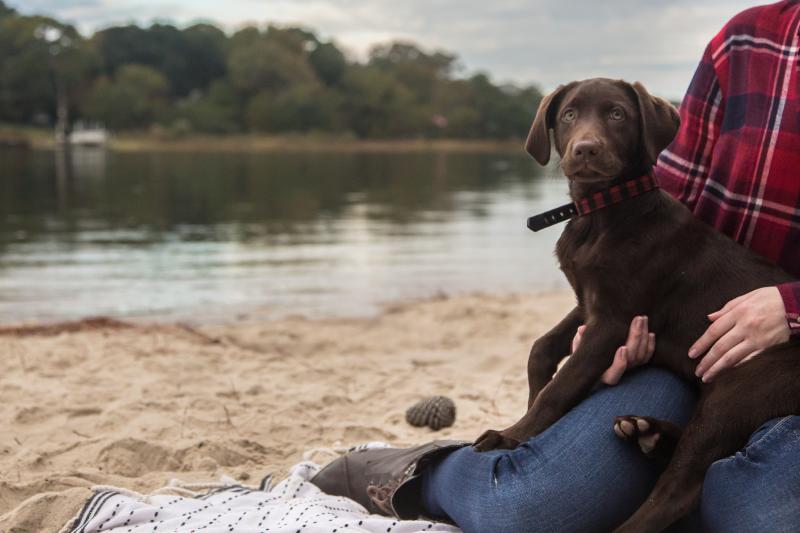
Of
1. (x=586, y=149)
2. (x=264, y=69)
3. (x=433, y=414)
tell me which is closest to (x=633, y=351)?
(x=586, y=149)

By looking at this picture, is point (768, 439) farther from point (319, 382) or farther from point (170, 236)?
point (170, 236)

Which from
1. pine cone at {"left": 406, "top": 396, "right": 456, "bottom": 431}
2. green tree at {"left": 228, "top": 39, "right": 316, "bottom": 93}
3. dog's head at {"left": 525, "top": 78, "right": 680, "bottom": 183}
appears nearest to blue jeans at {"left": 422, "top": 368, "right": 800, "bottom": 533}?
dog's head at {"left": 525, "top": 78, "right": 680, "bottom": 183}

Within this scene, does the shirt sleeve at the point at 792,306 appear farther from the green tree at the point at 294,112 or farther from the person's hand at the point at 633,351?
the green tree at the point at 294,112

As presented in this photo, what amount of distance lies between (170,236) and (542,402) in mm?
13499

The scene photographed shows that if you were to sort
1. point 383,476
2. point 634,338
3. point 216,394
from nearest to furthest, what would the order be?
point 634,338 → point 383,476 → point 216,394

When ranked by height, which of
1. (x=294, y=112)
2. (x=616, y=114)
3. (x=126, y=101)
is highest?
(x=126, y=101)

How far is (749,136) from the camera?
2.85 m

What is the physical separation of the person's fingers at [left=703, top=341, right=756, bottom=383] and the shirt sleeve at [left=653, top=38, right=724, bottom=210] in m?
0.73

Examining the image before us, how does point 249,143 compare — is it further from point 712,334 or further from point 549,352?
point 712,334

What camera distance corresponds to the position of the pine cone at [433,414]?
4.68 metres

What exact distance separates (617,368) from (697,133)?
97cm

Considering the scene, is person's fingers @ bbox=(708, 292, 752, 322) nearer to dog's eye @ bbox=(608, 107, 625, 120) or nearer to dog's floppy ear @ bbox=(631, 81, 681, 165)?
dog's floppy ear @ bbox=(631, 81, 681, 165)

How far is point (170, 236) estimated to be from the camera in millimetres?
15383

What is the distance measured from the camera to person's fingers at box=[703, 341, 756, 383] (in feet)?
8.09
